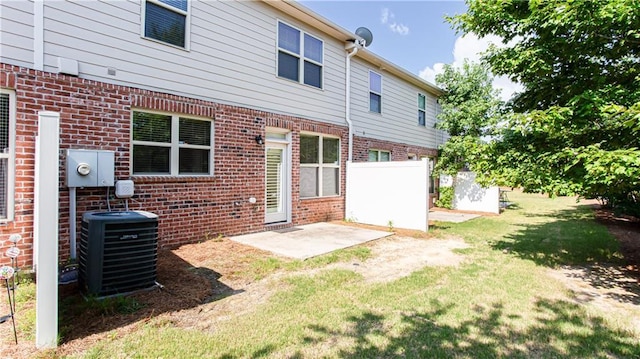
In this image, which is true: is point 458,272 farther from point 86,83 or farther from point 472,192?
point 472,192

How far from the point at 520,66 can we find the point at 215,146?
5.65 m

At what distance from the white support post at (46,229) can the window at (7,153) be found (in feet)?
8.83

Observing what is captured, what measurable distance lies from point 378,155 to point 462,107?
455 centimetres

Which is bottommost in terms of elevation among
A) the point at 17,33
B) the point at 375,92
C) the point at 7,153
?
the point at 7,153

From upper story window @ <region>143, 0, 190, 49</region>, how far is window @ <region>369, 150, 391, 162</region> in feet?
23.1

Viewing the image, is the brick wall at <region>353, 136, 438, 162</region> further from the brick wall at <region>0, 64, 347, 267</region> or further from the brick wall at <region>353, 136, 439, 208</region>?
the brick wall at <region>0, 64, 347, 267</region>

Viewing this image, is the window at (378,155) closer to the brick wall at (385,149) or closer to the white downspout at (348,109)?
the brick wall at (385,149)

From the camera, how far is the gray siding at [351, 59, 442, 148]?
10.6 m

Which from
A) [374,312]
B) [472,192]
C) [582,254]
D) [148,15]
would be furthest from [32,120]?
[472,192]

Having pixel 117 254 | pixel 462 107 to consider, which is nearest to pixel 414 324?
pixel 117 254

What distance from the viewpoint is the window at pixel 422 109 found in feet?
46.3

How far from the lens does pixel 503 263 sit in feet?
18.3

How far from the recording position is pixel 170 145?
6.24m

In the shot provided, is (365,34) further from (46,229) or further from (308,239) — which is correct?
(46,229)
